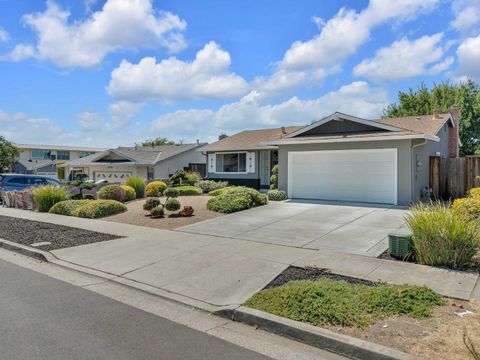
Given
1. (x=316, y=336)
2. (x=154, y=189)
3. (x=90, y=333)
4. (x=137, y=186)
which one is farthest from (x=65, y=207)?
(x=316, y=336)

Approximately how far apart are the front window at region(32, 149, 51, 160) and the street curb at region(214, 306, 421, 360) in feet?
207

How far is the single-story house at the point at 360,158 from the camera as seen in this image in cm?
1530

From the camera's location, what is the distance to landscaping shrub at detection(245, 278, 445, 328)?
188 inches

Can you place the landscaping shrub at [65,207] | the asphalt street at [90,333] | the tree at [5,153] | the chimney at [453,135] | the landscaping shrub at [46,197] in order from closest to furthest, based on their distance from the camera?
the asphalt street at [90,333] → the landscaping shrub at [65,207] → the landscaping shrub at [46,197] → the chimney at [453,135] → the tree at [5,153]

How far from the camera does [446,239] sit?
6.96 m

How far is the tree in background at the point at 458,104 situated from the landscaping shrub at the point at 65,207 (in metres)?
28.8

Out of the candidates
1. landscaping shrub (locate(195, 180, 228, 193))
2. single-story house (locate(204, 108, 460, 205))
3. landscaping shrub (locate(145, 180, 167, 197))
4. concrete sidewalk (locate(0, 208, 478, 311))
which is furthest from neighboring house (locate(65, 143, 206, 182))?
concrete sidewalk (locate(0, 208, 478, 311))

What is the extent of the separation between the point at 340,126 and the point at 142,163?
60.9 feet

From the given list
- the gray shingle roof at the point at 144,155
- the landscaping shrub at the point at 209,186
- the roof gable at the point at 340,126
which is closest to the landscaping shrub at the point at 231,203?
the roof gable at the point at 340,126

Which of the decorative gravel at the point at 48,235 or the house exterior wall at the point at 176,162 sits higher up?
the house exterior wall at the point at 176,162

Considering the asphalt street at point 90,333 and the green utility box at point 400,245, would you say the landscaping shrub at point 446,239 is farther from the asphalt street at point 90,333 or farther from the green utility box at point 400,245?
the asphalt street at point 90,333

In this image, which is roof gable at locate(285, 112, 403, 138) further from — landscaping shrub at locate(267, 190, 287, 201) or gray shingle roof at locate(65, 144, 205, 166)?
gray shingle roof at locate(65, 144, 205, 166)

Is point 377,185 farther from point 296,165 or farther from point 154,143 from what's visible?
point 154,143

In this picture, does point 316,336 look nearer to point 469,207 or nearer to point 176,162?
point 469,207
